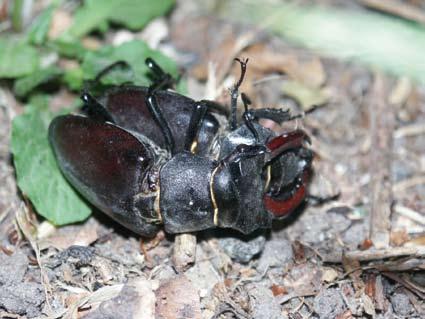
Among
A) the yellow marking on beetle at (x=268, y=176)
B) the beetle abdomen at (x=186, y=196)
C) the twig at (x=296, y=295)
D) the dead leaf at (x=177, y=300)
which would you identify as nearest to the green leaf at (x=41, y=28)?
the beetle abdomen at (x=186, y=196)

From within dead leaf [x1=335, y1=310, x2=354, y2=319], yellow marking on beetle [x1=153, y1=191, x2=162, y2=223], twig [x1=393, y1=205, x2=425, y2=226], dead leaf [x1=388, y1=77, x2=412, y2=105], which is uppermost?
dead leaf [x1=388, y1=77, x2=412, y2=105]

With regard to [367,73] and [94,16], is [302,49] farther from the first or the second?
[94,16]

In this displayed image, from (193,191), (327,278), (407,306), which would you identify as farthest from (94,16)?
(407,306)

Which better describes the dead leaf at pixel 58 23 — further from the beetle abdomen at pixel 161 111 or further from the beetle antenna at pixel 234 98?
the beetle antenna at pixel 234 98

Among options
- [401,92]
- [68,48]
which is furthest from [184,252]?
[401,92]

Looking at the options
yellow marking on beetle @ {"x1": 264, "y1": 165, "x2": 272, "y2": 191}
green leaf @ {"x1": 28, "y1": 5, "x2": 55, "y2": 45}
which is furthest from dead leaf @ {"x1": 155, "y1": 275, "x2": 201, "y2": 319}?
green leaf @ {"x1": 28, "y1": 5, "x2": 55, "y2": 45}

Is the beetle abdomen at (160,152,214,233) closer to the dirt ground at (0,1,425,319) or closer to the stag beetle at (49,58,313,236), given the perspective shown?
the stag beetle at (49,58,313,236)

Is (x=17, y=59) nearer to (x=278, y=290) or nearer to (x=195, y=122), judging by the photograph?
(x=195, y=122)
